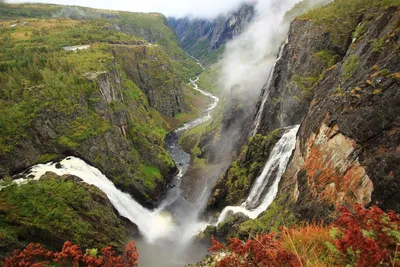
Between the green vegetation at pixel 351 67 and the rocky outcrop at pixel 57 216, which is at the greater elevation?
the green vegetation at pixel 351 67

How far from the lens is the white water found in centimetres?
2622

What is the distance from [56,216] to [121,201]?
11.5 metres

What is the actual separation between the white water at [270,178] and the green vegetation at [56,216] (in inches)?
571

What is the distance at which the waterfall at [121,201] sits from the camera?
2967 centimetres

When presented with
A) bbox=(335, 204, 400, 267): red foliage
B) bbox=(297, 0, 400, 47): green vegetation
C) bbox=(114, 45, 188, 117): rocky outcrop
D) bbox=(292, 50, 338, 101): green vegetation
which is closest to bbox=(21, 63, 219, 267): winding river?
bbox=(292, 50, 338, 101): green vegetation

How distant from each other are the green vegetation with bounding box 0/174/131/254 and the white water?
1451 centimetres

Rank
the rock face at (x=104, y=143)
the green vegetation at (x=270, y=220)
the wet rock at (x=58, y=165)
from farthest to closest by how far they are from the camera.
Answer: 1. the rock face at (x=104, y=143)
2. the wet rock at (x=58, y=165)
3. the green vegetation at (x=270, y=220)

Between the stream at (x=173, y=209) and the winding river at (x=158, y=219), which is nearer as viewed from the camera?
→ the stream at (x=173, y=209)

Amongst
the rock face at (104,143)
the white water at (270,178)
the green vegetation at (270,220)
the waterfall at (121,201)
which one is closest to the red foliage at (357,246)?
the green vegetation at (270,220)

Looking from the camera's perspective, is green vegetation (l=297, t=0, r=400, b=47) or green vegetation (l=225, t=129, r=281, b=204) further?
green vegetation (l=297, t=0, r=400, b=47)

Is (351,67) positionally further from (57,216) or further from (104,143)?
(104,143)

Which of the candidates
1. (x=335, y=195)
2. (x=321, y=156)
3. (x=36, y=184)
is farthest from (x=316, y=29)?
(x=36, y=184)

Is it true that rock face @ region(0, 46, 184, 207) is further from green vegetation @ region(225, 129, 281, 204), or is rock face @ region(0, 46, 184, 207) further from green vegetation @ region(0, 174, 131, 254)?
green vegetation @ region(225, 129, 281, 204)

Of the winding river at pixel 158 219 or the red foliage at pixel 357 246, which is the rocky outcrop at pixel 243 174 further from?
the red foliage at pixel 357 246
